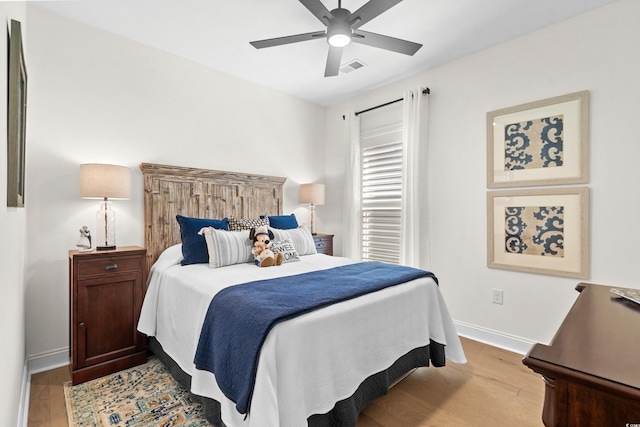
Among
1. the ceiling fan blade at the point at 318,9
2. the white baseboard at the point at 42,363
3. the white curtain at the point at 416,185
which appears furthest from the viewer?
the white curtain at the point at 416,185

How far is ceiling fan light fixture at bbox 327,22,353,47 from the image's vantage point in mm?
2186

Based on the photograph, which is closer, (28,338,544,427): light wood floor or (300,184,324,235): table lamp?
(28,338,544,427): light wood floor

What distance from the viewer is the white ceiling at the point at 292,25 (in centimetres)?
243

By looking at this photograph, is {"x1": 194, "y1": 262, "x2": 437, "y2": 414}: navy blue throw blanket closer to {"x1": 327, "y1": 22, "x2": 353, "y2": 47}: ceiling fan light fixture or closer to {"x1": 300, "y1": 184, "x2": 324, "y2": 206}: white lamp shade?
{"x1": 327, "y1": 22, "x2": 353, "y2": 47}: ceiling fan light fixture

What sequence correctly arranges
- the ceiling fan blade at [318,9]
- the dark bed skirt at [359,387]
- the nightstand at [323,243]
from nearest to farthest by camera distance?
the dark bed skirt at [359,387]
the ceiling fan blade at [318,9]
the nightstand at [323,243]

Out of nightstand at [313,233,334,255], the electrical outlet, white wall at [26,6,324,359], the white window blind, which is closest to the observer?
white wall at [26,6,324,359]

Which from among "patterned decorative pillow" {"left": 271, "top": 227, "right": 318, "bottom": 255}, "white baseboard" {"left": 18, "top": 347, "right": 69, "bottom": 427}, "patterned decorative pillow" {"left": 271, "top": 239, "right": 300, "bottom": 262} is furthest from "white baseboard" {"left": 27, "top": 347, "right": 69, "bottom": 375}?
"patterned decorative pillow" {"left": 271, "top": 227, "right": 318, "bottom": 255}

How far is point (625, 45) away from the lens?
236 cm

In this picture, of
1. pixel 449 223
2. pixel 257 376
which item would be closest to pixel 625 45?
pixel 449 223

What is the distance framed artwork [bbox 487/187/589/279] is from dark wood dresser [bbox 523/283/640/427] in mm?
1884

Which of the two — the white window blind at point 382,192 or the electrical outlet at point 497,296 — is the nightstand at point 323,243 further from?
the electrical outlet at point 497,296

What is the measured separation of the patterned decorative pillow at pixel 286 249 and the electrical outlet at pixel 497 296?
1.94 m

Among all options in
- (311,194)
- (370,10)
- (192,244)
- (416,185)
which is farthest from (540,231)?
(192,244)

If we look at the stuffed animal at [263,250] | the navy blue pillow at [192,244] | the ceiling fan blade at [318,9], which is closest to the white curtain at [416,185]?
the stuffed animal at [263,250]
